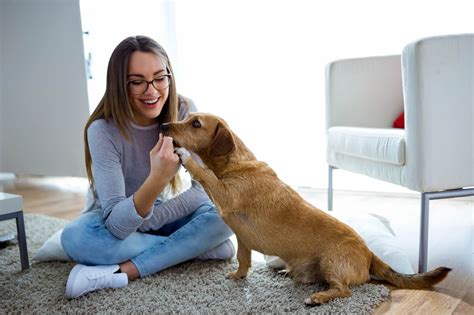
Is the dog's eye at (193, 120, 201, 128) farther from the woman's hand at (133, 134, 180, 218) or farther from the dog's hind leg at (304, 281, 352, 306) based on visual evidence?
the dog's hind leg at (304, 281, 352, 306)

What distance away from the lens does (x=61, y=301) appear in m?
1.70

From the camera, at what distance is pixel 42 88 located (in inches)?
179

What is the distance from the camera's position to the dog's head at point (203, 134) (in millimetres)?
1752

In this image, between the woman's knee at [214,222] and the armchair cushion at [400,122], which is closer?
the woman's knee at [214,222]

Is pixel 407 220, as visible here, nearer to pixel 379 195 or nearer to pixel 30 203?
pixel 379 195

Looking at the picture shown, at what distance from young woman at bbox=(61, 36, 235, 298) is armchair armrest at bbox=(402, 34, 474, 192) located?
874 mm

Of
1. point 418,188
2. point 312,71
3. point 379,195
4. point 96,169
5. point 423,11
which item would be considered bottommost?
point 379,195

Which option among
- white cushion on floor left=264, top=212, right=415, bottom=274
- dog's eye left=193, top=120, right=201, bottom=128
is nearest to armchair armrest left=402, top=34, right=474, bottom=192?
white cushion on floor left=264, top=212, right=415, bottom=274

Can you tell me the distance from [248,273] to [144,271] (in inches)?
16.3

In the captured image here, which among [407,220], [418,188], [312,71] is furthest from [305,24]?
[418,188]

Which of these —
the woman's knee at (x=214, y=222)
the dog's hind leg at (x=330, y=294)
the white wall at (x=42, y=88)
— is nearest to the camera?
the dog's hind leg at (x=330, y=294)

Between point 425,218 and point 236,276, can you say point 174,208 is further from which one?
point 425,218

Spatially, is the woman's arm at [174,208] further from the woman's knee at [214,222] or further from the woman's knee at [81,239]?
the woman's knee at [81,239]

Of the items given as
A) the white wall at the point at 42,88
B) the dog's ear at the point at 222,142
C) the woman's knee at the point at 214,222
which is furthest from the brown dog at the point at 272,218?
the white wall at the point at 42,88
